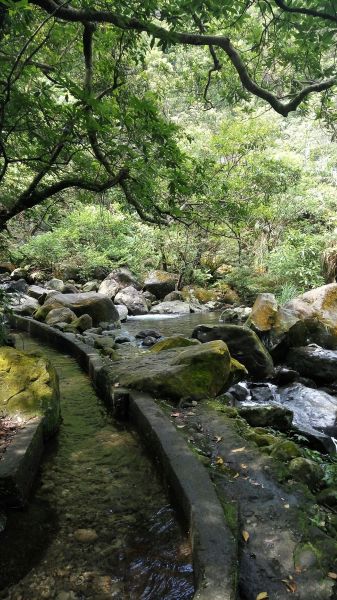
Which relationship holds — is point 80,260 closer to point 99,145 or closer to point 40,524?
point 99,145

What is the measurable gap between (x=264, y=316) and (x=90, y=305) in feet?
17.9

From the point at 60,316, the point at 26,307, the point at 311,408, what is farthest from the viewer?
the point at 26,307

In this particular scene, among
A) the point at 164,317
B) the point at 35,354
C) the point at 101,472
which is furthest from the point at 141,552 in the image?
the point at 164,317

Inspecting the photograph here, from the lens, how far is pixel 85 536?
106 inches

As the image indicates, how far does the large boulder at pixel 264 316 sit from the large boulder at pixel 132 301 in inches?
283

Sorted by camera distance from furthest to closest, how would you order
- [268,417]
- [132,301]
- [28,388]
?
[132,301] → [268,417] → [28,388]

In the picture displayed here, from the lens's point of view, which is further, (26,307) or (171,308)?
(171,308)

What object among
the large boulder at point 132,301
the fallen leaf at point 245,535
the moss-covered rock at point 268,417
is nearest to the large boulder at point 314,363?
the moss-covered rock at point 268,417

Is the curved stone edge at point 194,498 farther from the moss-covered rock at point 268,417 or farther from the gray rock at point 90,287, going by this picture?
the gray rock at point 90,287

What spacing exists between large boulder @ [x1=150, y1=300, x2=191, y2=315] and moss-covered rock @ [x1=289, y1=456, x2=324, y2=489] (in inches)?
507

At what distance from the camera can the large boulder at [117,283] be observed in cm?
1777

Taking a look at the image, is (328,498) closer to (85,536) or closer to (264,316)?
(85,536)

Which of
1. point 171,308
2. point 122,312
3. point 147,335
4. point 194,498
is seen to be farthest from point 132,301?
point 194,498

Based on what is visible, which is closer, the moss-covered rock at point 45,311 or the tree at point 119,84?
the tree at point 119,84
